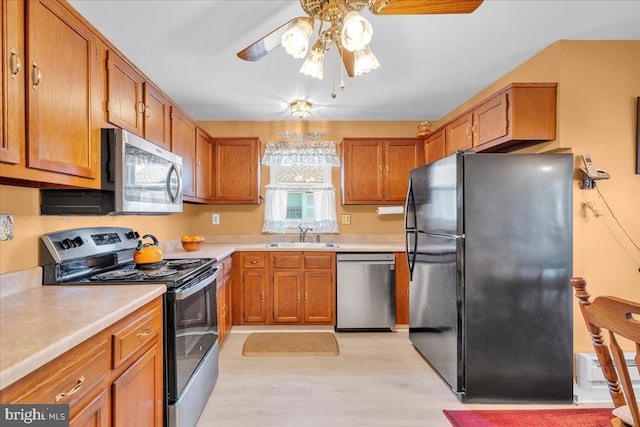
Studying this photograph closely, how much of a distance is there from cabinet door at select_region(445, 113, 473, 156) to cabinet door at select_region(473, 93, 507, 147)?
8 centimetres

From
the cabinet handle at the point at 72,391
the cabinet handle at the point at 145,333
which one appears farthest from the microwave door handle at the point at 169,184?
the cabinet handle at the point at 72,391

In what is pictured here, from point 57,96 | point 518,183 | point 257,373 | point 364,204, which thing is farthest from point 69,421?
point 364,204

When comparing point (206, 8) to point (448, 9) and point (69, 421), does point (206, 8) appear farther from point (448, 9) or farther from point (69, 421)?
point (69, 421)

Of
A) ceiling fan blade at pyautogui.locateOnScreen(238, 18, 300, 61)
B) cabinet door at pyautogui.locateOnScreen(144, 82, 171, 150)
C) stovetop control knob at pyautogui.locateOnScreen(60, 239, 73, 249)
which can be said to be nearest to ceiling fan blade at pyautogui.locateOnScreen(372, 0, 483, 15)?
ceiling fan blade at pyautogui.locateOnScreen(238, 18, 300, 61)

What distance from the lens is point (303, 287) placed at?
3164 mm

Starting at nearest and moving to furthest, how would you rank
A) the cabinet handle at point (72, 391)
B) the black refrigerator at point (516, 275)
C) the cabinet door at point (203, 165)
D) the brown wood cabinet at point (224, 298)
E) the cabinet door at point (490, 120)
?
the cabinet handle at point (72, 391)
the black refrigerator at point (516, 275)
the cabinet door at point (490, 120)
the brown wood cabinet at point (224, 298)
the cabinet door at point (203, 165)

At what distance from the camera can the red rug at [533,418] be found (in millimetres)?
1788

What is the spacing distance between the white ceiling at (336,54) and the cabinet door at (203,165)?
15.6 inches

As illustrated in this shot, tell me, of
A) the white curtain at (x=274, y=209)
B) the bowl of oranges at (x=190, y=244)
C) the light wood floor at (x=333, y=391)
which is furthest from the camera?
the white curtain at (x=274, y=209)

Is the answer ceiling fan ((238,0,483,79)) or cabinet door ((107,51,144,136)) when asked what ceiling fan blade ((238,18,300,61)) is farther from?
cabinet door ((107,51,144,136))

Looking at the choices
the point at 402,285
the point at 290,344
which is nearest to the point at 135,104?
the point at 290,344

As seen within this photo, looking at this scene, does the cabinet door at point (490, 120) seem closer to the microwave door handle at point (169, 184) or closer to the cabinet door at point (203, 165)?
the microwave door handle at point (169, 184)

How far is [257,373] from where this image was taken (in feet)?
7.69

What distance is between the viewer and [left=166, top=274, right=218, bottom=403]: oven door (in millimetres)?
1557
